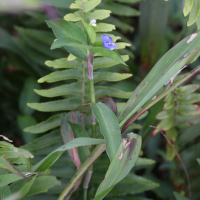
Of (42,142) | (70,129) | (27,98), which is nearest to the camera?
(70,129)

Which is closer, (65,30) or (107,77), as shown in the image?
(65,30)

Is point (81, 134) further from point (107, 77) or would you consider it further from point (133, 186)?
point (133, 186)

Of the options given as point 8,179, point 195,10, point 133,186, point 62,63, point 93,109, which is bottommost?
point 133,186

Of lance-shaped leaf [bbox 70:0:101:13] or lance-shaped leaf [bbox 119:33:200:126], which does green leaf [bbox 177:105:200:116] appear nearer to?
lance-shaped leaf [bbox 119:33:200:126]

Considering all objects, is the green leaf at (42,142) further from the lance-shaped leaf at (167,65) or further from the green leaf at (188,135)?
the green leaf at (188,135)

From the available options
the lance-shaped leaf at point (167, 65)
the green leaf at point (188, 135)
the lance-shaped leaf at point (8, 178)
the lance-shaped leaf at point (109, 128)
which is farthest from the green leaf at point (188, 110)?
the lance-shaped leaf at point (8, 178)

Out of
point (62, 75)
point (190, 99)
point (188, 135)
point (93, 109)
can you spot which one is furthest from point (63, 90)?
point (188, 135)
